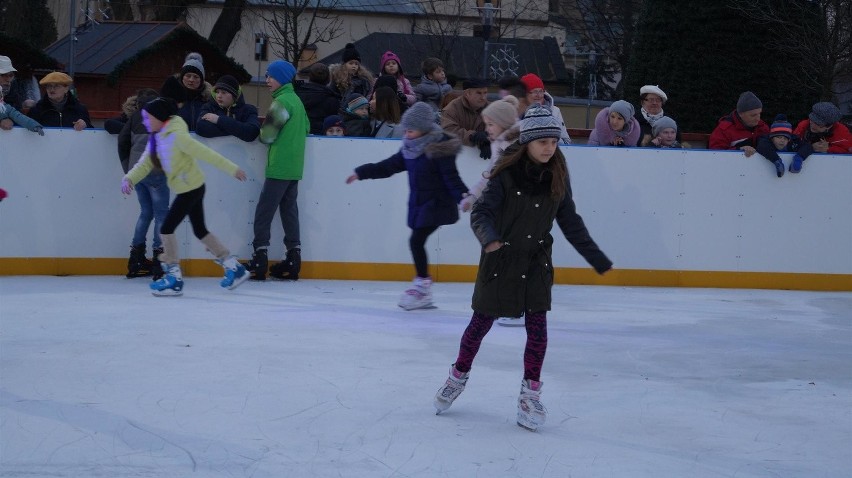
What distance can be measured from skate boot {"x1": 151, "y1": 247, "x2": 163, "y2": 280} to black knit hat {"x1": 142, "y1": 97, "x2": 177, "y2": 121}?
123 centimetres

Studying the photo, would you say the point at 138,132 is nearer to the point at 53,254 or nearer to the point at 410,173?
the point at 53,254

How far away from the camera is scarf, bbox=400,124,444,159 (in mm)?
7832

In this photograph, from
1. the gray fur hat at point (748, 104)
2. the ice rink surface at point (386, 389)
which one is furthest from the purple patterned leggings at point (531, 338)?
the gray fur hat at point (748, 104)

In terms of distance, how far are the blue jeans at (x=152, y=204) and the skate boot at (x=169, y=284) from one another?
2.80 feet

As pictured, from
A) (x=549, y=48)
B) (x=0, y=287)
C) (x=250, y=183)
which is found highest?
(x=549, y=48)

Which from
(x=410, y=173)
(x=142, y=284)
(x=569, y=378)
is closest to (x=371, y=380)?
(x=569, y=378)

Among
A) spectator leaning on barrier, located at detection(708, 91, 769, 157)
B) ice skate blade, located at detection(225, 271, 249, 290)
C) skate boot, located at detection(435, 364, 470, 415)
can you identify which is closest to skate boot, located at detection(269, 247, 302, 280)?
ice skate blade, located at detection(225, 271, 249, 290)

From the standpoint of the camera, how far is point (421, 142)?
784 centimetres

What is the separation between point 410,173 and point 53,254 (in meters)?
3.37

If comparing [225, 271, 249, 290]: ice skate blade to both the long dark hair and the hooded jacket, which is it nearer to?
the hooded jacket

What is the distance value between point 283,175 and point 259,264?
74cm

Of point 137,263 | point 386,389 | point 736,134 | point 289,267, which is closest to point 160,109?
point 137,263

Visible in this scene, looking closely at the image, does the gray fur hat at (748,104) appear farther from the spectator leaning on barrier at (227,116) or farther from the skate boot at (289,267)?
the spectator leaning on barrier at (227,116)

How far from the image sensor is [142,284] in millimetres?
9109
